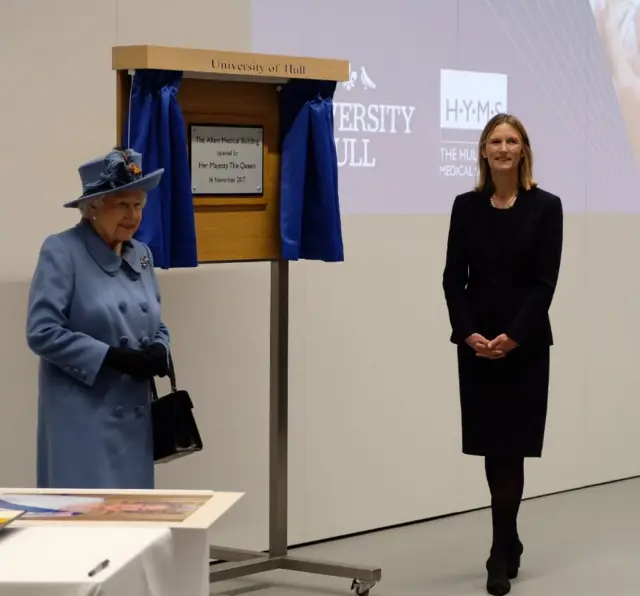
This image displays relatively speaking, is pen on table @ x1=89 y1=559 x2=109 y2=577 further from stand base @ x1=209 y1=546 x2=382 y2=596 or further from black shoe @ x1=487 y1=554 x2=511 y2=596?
black shoe @ x1=487 y1=554 x2=511 y2=596

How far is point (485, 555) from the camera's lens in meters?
5.04

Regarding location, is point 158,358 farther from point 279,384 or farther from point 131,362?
point 279,384

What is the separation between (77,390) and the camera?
3.49m

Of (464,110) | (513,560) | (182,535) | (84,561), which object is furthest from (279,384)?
(84,561)

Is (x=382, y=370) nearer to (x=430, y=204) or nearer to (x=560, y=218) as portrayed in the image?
(x=430, y=204)

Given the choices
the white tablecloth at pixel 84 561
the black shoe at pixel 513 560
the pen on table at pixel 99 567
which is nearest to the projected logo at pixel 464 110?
the black shoe at pixel 513 560

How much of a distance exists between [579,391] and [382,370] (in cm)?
138

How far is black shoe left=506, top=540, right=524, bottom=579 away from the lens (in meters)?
4.63

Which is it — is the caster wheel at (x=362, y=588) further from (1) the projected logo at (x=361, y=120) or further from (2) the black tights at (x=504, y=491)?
(1) the projected logo at (x=361, y=120)

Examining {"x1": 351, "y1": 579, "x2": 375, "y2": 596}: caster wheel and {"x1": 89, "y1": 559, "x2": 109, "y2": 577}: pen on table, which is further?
{"x1": 351, "y1": 579, "x2": 375, "y2": 596}: caster wheel

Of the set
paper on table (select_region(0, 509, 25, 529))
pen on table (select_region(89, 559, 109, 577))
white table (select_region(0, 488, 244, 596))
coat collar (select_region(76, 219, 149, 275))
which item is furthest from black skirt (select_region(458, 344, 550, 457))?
pen on table (select_region(89, 559, 109, 577))

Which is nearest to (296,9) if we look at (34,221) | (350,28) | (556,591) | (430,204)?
(350,28)

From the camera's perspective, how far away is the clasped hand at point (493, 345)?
4.33 meters

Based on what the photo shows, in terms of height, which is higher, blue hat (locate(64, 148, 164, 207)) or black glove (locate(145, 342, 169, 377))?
blue hat (locate(64, 148, 164, 207))
